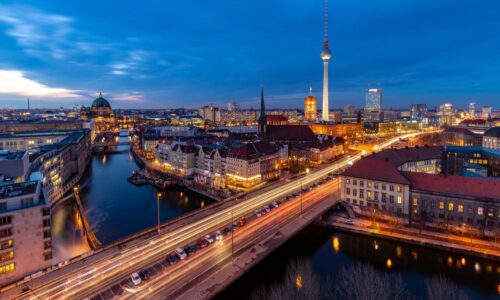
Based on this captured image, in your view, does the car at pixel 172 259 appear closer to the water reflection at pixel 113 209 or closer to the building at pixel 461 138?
the water reflection at pixel 113 209

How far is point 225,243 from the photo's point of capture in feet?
79.9

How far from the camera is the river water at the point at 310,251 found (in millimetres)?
22172

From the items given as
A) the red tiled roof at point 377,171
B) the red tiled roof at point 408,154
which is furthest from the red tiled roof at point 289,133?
the red tiled roof at point 377,171

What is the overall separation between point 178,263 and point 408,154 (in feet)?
119

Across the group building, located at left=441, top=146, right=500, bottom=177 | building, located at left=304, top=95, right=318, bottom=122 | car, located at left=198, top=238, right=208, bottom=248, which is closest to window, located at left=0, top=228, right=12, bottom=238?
car, located at left=198, top=238, right=208, bottom=248

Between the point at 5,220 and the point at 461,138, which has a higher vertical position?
the point at 461,138

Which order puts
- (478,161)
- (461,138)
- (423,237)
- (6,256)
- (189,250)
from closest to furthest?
(6,256), (189,250), (423,237), (478,161), (461,138)

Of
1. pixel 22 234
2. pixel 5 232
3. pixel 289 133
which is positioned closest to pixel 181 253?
pixel 22 234

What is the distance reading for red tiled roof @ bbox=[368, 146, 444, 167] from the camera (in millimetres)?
39250

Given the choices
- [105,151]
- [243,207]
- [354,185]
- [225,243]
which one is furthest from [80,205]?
[105,151]

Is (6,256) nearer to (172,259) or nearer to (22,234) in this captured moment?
(22,234)

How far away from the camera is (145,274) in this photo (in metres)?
19.5

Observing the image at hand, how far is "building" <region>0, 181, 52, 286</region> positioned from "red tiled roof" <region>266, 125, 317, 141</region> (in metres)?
61.4

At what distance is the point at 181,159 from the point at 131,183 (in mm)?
9961
